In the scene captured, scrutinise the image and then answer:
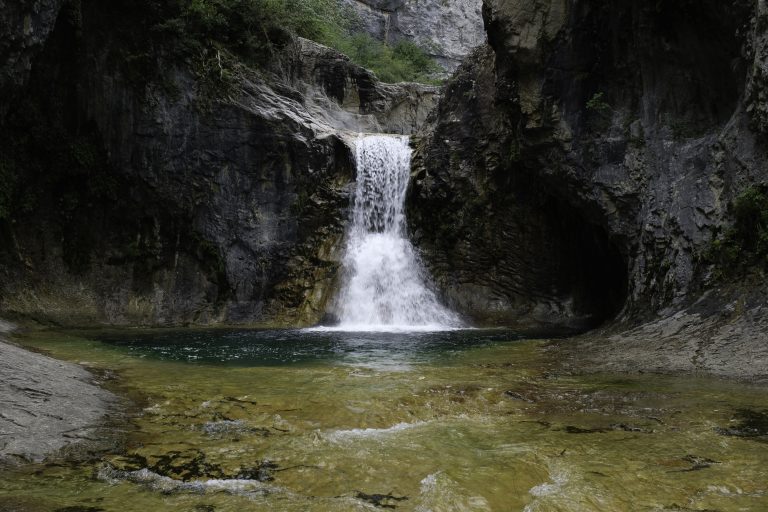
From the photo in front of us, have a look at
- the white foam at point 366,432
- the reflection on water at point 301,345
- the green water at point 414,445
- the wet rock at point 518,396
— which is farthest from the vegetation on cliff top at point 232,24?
Result: the white foam at point 366,432

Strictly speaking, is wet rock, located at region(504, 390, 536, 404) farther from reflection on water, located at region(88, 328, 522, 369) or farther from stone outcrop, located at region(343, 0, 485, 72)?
stone outcrop, located at region(343, 0, 485, 72)

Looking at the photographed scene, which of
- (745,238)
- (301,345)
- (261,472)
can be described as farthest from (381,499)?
(745,238)

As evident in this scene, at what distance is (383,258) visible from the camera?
1747cm

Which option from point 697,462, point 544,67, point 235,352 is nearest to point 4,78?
point 235,352

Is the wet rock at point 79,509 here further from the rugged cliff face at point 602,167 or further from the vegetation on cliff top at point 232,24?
the vegetation on cliff top at point 232,24

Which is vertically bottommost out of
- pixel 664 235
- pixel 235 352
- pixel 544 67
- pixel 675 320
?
pixel 235 352

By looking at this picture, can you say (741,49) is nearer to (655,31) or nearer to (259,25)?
(655,31)

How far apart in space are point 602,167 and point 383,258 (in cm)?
699

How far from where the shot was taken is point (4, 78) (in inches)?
471

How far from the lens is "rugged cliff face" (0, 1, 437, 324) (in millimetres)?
14906

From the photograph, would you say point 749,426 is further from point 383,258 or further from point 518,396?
point 383,258

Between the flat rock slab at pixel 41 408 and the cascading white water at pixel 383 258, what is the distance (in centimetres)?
981

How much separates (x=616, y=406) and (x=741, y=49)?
8.12m

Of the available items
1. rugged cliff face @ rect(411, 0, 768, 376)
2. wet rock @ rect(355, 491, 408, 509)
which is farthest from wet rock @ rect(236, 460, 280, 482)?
rugged cliff face @ rect(411, 0, 768, 376)
